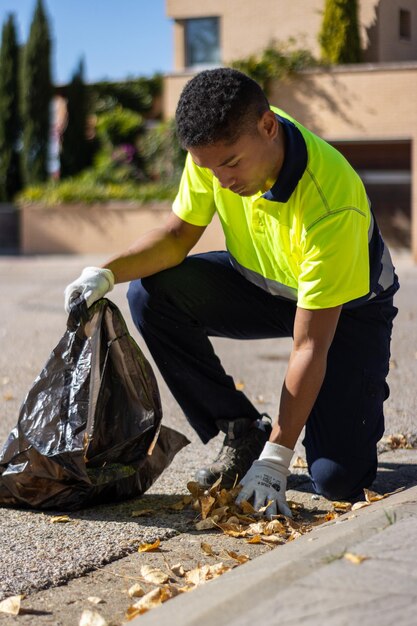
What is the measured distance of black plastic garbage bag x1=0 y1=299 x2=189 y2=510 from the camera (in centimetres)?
336

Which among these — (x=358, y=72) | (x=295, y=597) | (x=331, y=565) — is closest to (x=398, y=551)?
(x=331, y=565)

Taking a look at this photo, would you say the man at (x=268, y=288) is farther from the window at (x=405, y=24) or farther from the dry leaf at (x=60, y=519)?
the window at (x=405, y=24)

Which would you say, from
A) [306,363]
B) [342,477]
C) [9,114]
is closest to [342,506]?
[342,477]

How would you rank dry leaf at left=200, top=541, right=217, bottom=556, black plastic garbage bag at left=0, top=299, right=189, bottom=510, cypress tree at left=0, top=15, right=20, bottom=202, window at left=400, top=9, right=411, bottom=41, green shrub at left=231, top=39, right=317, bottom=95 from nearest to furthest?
1. dry leaf at left=200, top=541, right=217, bottom=556
2. black plastic garbage bag at left=0, top=299, right=189, bottom=510
3. window at left=400, top=9, right=411, bottom=41
4. green shrub at left=231, top=39, right=317, bottom=95
5. cypress tree at left=0, top=15, right=20, bottom=202

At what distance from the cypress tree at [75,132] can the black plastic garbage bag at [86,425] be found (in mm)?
19900

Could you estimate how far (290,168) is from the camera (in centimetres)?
322

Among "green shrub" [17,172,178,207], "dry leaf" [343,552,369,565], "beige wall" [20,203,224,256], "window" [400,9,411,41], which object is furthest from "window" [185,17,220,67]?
"dry leaf" [343,552,369,565]

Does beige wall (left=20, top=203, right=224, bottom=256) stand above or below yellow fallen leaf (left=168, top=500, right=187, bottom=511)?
below

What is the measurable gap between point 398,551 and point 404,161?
15230 mm

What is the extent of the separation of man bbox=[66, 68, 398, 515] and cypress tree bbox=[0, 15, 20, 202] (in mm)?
19555

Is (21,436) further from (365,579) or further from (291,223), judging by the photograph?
(365,579)

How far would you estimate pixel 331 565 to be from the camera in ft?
7.64

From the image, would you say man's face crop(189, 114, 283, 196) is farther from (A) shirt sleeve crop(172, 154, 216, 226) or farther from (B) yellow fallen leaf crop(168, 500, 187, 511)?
(B) yellow fallen leaf crop(168, 500, 187, 511)

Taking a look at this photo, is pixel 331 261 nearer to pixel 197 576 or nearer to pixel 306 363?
pixel 306 363
